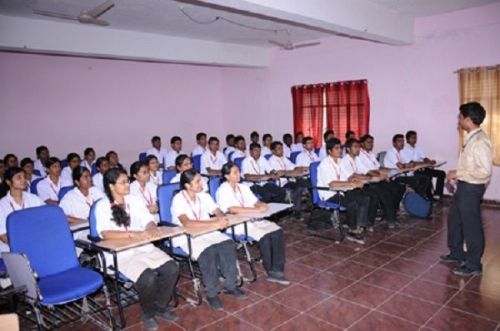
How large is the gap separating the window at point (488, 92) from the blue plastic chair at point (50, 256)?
686cm

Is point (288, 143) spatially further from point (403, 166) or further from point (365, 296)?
point (365, 296)

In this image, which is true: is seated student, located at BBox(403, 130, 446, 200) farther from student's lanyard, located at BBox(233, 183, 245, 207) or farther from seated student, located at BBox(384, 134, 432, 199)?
student's lanyard, located at BBox(233, 183, 245, 207)

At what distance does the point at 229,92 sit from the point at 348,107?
398cm

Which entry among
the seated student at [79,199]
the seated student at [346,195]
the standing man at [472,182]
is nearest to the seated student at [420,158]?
the seated student at [346,195]

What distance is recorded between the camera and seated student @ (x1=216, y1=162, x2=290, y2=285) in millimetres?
4145

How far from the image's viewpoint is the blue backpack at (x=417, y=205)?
20.6 ft

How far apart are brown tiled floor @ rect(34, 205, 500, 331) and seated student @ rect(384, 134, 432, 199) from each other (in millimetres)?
1727

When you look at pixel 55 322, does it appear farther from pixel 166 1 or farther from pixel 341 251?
pixel 166 1

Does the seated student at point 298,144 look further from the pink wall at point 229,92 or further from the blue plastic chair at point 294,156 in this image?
the pink wall at point 229,92

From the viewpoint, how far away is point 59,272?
3.31m

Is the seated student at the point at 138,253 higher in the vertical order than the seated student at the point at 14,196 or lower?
lower

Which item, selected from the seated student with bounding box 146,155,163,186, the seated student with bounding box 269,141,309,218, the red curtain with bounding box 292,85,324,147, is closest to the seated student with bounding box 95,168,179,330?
the seated student with bounding box 146,155,163,186

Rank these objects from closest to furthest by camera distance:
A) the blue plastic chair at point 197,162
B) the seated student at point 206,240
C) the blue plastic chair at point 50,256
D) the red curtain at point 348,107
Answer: the blue plastic chair at point 50,256
the seated student at point 206,240
the blue plastic chair at point 197,162
the red curtain at point 348,107

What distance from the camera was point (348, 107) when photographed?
29.4ft
